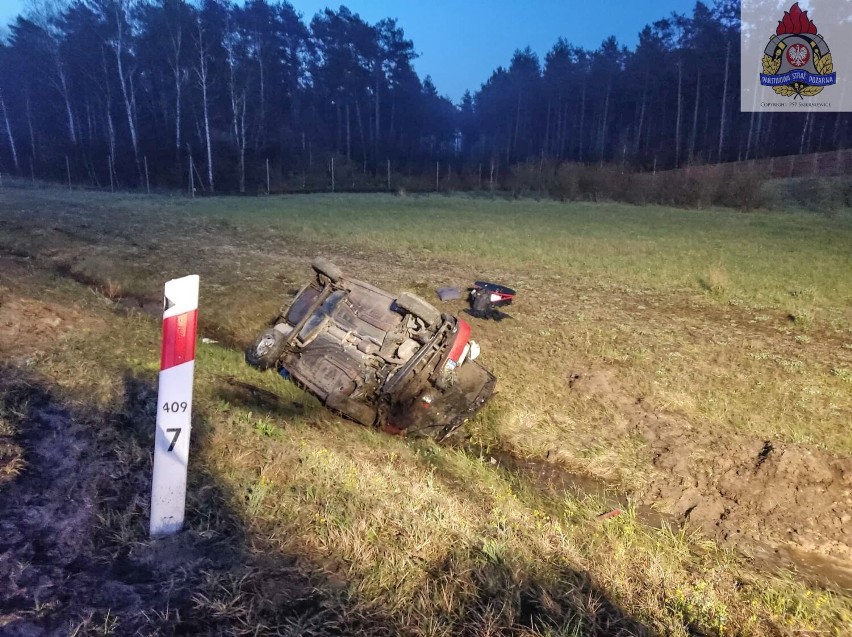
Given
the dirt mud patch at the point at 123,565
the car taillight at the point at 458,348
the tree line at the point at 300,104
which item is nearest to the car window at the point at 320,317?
the car taillight at the point at 458,348

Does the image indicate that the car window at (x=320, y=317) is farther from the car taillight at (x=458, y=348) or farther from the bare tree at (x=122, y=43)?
the bare tree at (x=122, y=43)

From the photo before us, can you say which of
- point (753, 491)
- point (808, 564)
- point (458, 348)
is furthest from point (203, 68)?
point (808, 564)

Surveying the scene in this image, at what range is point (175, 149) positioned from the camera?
1410 inches

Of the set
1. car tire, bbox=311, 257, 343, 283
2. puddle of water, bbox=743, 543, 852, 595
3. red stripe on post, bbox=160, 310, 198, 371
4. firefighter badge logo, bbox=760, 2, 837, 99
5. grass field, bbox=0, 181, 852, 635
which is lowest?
puddle of water, bbox=743, 543, 852, 595

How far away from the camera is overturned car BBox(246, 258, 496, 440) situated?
5.41m

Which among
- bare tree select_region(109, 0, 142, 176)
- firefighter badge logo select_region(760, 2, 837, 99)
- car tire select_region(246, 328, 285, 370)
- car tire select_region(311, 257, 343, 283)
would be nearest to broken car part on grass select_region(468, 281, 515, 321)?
car tire select_region(311, 257, 343, 283)

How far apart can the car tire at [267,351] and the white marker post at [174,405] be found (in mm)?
3310

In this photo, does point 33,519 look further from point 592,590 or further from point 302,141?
point 302,141

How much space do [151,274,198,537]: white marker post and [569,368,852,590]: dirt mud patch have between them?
4.00 m

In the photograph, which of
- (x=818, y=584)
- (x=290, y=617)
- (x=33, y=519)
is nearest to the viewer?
(x=290, y=617)

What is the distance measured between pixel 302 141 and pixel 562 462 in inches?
1779

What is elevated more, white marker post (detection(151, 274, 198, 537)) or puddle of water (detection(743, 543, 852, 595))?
white marker post (detection(151, 274, 198, 537))

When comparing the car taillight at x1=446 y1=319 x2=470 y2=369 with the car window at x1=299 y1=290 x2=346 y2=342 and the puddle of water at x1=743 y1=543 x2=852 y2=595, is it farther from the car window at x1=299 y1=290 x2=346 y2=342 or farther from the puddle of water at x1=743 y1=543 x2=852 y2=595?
the puddle of water at x1=743 y1=543 x2=852 y2=595

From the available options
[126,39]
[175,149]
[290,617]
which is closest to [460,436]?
[290,617]
